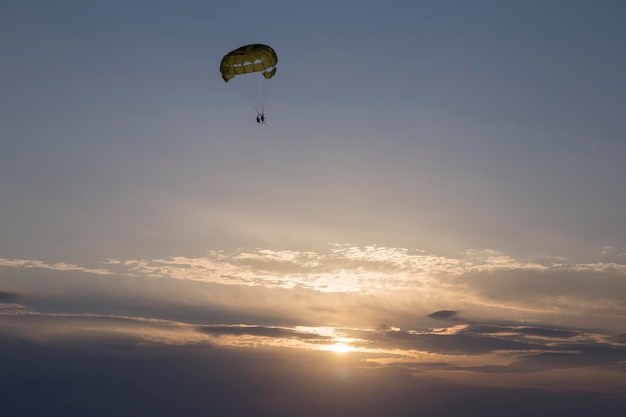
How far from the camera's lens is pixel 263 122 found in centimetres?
8875

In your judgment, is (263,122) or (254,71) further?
(254,71)

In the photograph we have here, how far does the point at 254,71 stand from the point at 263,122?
11.6m

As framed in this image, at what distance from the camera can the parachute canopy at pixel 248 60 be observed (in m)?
94.3

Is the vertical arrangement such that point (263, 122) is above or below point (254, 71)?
below

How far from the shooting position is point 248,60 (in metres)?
94.8

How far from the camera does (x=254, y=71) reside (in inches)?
3787

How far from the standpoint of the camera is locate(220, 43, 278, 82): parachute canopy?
94.3 m
